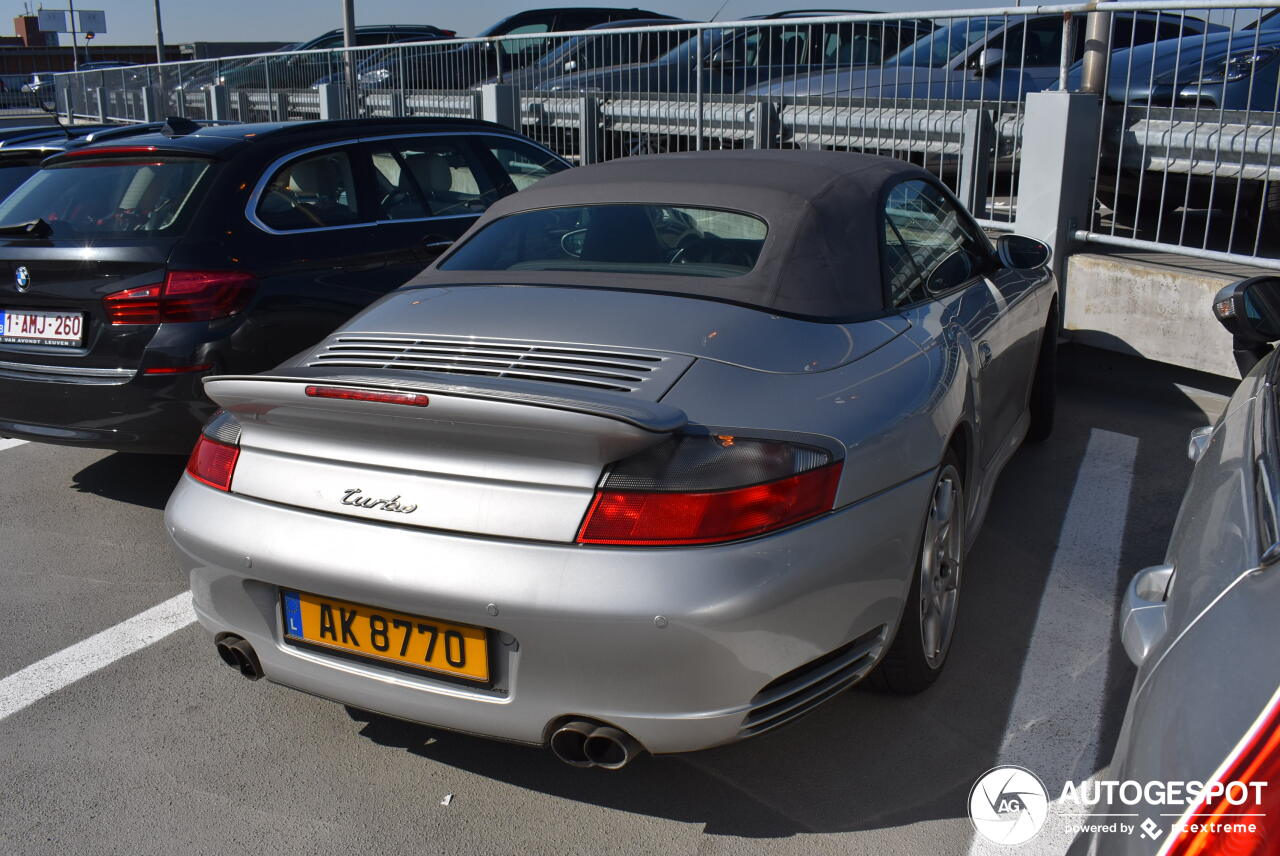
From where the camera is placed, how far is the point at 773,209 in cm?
340

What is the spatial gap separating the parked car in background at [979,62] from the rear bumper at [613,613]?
474 centimetres

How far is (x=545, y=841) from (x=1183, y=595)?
59.8 inches

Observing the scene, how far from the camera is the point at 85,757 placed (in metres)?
3.02

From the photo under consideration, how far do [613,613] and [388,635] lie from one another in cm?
56

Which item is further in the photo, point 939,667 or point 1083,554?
point 1083,554

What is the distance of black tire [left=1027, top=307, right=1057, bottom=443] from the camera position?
501 centimetres

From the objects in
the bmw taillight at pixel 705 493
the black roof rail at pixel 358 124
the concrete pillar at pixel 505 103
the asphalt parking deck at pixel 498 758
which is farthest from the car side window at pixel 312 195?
the concrete pillar at pixel 505 103

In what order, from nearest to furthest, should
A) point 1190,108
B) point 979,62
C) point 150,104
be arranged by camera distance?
1. point 1190,108
2. point 979,62
3. point 150,104

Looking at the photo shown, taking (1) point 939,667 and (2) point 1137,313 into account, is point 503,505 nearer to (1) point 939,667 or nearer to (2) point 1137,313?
(1) point 939,667

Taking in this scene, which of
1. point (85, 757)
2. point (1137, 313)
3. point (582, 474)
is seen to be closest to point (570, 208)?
point (582, 474)

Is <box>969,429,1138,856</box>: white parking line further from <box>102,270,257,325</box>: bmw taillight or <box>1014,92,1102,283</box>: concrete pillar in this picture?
<box>102,270,257,325</box>: bmw taillight

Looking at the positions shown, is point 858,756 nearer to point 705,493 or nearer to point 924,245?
point 705,493

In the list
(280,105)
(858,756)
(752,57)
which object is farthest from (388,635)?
(280,105)

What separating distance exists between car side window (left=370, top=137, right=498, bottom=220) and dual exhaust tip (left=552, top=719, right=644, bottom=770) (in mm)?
3397
